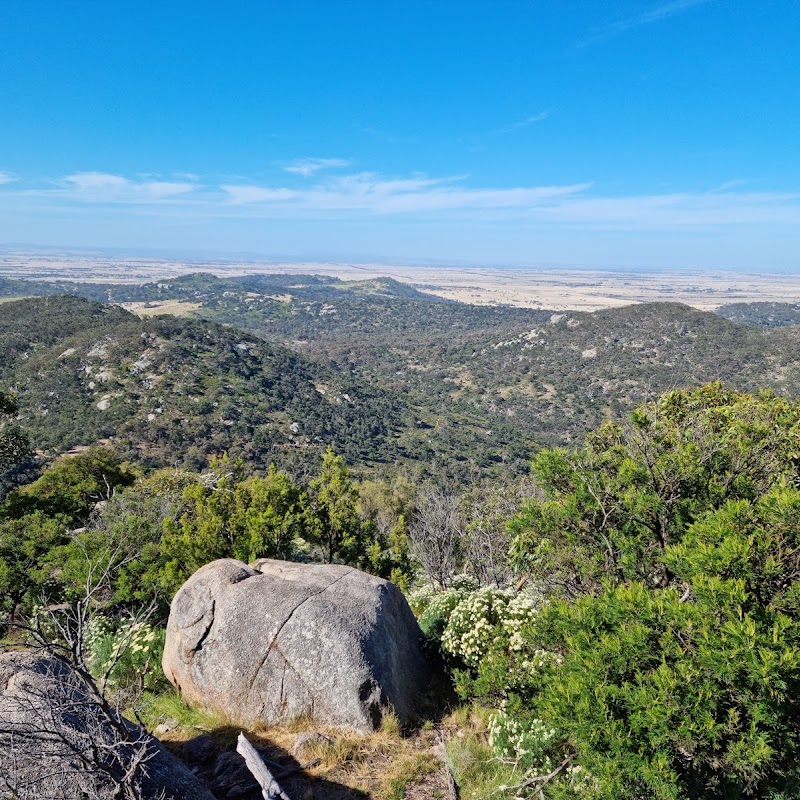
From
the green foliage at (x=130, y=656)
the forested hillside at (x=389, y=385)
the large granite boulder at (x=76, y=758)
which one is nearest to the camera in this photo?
the large granite boulder at (x=76, y=758)

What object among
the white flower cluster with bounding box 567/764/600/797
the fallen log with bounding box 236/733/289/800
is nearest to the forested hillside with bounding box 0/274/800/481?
the fallen log with bounding box 236/733/289/800

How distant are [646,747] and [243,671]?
6.87 metres

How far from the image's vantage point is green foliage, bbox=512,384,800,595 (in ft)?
27.1

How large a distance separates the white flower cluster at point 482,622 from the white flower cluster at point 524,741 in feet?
4.22

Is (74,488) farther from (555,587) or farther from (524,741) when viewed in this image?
(524,741)

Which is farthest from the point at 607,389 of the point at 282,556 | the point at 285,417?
the point at 282,556

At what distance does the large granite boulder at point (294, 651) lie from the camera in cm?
895

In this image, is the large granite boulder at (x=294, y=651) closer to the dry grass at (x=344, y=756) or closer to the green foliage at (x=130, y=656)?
the dry grass at (x=344, y=756)

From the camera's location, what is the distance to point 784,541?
20.5 ft

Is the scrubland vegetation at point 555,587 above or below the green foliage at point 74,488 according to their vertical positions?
above

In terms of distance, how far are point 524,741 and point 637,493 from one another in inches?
161

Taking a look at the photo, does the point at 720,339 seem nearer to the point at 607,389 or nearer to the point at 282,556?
the point at 607,389

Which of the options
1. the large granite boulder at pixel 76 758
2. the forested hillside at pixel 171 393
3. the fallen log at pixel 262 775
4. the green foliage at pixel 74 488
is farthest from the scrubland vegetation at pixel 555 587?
the forested hillside at pixel 171 393

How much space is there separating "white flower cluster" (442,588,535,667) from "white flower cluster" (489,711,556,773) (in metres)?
1.29
